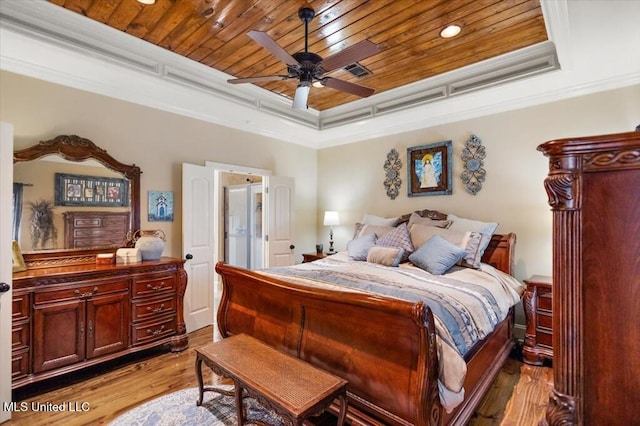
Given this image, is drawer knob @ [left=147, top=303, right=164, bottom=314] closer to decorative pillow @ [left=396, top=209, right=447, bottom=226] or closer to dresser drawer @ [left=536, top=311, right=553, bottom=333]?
decorative pillow @ [left=396, top=209, right=447, bottom=226]

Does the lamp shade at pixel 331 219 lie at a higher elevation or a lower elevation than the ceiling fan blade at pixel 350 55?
lower

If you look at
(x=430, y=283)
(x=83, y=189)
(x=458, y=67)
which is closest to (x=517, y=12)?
(x=458, y=67)

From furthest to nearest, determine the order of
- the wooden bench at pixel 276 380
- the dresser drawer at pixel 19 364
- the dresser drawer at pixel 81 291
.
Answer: the dresser drawer at pixel 81 291 → the dresser drawer at pixel 19 364 → the wooden bench at pixel 276 380

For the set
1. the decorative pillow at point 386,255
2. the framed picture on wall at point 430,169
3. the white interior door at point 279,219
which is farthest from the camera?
the white interior door at point 279,219

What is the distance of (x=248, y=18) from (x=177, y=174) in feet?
6.37

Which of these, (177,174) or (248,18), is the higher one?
(248,18)

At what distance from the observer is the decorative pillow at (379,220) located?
4.08 metres

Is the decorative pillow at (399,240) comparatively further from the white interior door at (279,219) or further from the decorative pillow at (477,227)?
the white interior door at (279,219)

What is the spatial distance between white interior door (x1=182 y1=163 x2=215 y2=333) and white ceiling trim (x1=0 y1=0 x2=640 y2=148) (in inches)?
32.0

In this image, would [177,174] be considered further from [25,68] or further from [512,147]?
[512,147]

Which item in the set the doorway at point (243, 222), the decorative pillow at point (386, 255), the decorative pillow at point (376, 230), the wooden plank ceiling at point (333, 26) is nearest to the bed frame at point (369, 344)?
the decorative pillow at point (386, 255)

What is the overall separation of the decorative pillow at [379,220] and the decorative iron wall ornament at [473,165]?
96 centimetres

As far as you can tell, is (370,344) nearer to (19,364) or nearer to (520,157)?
(19,364)

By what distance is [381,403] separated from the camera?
171 centimetres
